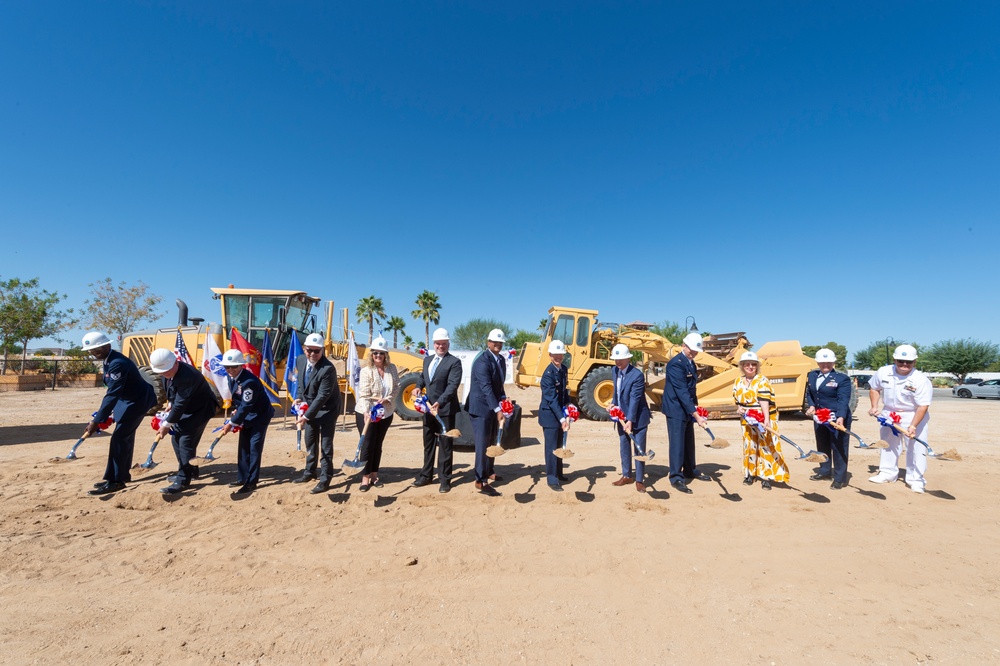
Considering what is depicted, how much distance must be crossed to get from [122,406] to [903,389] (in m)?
9.24

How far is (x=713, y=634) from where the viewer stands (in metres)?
2.58

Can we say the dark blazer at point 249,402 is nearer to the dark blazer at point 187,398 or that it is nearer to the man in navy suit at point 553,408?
the dark blazer at point 187,398

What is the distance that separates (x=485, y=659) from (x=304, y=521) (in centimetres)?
264

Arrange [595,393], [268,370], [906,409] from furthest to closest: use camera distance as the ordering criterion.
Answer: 1. [595,393]
2. [268,370]
3. [906,409]

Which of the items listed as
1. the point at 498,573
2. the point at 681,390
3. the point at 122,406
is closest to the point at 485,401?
the point at 498,573

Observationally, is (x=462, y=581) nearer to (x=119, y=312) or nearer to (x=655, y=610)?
(x=655, y=610)

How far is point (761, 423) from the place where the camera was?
5207 mm

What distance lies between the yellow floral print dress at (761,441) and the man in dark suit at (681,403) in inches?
20.2

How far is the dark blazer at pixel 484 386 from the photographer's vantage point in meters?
5.06

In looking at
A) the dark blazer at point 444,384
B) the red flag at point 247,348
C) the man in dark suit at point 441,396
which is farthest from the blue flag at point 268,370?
the dark blazer at point 444,384

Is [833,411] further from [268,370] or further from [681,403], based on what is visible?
[268,370]

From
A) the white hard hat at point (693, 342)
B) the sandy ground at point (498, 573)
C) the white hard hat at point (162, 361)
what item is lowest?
the sandy ground at point (498, 573)

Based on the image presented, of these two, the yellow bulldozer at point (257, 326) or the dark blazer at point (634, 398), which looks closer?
the dark blazer at point (634, 398)

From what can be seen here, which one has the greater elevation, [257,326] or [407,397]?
[257,326]
